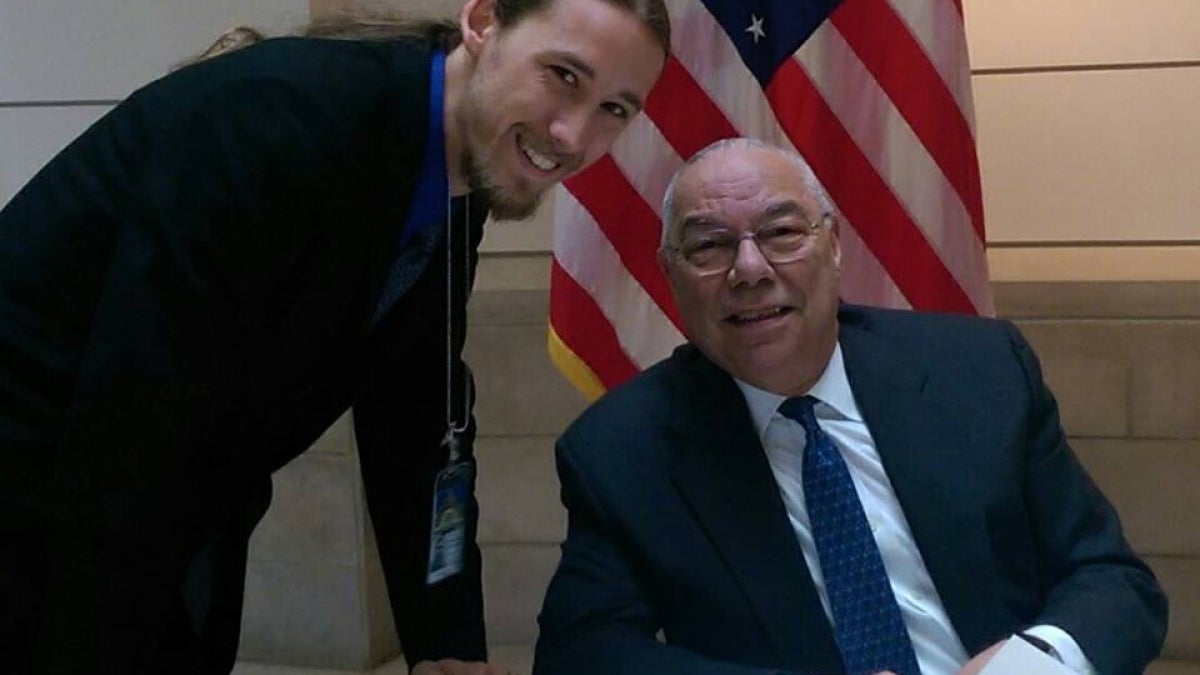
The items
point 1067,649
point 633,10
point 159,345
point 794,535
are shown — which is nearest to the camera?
point 159,345

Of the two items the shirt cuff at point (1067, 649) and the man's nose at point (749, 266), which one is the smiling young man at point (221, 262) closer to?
the man's nose at point (749, 266)

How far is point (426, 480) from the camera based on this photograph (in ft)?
7.37

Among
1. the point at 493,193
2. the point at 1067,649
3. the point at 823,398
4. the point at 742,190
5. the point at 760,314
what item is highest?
the point at 493,193

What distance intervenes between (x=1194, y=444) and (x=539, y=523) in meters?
1.92

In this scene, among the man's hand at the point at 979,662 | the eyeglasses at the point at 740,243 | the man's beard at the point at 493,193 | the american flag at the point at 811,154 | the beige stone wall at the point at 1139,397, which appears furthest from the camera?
the beige stone wall at the point at 1139,397

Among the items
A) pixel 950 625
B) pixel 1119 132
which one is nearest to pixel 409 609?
pixel 950 625

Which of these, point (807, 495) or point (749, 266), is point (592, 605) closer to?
point (807, 495)

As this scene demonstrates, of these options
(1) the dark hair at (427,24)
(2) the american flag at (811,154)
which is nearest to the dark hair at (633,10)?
(1) the dark hair at (427,24)

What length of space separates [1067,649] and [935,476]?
300 millimetres

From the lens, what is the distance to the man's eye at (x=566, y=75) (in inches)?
75.2

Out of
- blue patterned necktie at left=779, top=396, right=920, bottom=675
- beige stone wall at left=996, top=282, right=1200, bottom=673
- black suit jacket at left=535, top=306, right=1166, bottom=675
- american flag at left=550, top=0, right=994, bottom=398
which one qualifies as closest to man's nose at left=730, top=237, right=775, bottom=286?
black suit jacket at left=535, top=306, right=1166, bottom=675

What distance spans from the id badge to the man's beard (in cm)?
41

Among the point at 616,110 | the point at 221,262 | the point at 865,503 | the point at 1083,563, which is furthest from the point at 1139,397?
the point at 221,262

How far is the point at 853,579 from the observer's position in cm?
210
